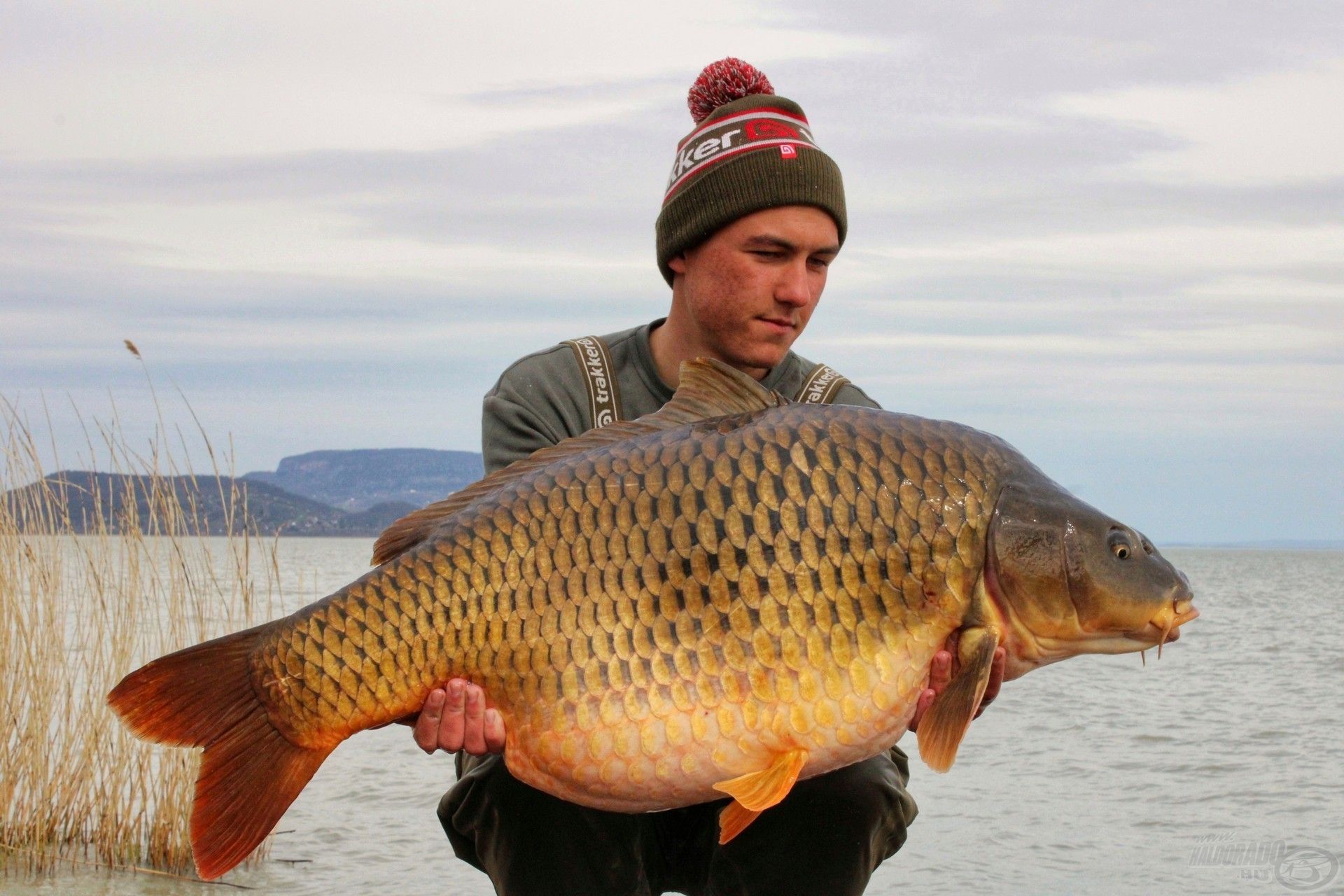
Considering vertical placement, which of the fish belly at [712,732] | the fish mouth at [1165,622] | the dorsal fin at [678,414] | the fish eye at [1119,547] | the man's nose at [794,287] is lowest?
the fish belly at [712,732]

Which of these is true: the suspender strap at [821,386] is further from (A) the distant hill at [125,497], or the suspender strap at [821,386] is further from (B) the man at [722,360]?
(A) the distant hill at [125,497]

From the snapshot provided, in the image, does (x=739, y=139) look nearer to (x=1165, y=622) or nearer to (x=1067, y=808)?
(x=1165, y=622)

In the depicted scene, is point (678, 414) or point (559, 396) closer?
point (678, 414)

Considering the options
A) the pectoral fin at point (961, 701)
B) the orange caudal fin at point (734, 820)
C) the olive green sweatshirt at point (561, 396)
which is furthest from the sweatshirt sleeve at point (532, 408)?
the pectoral fin at point (961, 701)

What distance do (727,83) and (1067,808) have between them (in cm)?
524

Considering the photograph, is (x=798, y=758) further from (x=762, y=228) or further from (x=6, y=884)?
(x=6, y=884)

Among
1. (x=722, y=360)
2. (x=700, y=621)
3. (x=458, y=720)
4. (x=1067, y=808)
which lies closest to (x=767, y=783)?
(x=700, y=621)

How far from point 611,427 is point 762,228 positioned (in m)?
0.77

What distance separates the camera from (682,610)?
7.39 ft

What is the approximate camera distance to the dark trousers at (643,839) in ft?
9.14

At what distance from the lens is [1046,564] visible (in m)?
2.29

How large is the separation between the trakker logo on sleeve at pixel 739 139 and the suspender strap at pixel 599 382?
1.47 feet

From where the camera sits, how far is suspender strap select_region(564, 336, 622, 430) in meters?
3.16

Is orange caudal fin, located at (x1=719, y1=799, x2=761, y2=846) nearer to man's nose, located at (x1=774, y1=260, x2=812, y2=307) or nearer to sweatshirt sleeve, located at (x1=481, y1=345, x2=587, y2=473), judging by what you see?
sweatshirt sleeve, located at (x1=481, y1=345, x2=587, y2=473)
